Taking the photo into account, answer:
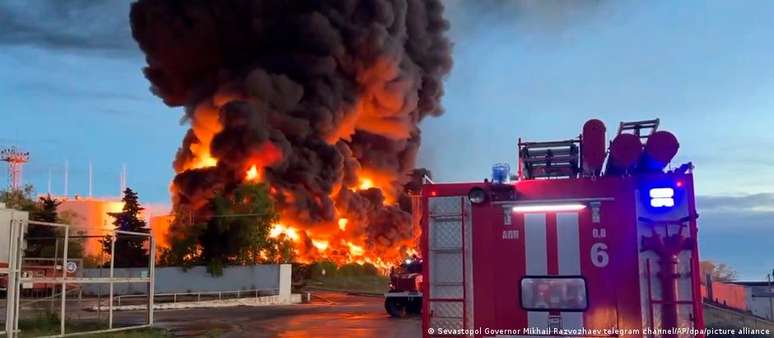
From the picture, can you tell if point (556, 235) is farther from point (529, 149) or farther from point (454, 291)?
point (529, 149)

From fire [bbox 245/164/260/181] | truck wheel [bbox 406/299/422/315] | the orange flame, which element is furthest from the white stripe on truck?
the orange flame

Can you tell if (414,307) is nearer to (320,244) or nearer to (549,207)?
(549,207)

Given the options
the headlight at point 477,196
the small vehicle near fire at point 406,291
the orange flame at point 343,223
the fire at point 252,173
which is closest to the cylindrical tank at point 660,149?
the headlight at point 477,196

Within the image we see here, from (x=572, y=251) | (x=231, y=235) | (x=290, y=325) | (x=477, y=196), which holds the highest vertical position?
(x=231, y=235)

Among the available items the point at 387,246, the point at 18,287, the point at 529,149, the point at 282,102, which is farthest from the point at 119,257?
the point at 529,149

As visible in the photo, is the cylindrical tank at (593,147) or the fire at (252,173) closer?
the cylindrical tank at (593,147)

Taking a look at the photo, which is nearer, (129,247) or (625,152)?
(625,152)

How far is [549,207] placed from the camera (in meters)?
6.25

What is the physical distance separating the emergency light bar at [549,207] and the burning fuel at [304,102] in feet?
137

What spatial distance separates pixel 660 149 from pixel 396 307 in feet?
55.4

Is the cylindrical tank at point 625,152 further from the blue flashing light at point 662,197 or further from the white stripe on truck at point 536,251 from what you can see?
the white stripe on truck at point 536,251

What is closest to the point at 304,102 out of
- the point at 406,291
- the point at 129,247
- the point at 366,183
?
the point at 366,183

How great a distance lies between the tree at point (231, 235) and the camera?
40062 millimetres

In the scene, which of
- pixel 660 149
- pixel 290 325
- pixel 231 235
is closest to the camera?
pixel 660 149
